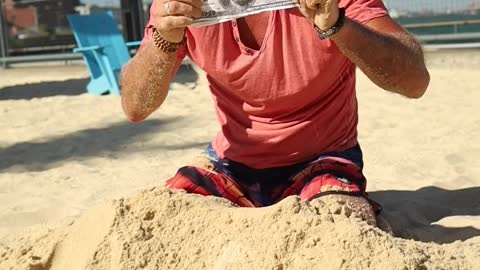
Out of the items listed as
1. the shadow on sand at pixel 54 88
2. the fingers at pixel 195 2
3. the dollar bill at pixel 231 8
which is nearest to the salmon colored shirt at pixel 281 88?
the dollar bill at pixel 231 8

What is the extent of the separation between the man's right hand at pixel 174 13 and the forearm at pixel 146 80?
156 mm

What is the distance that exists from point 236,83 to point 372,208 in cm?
53

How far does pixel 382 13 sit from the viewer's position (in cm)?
185

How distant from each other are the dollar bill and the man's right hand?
62 millimetres

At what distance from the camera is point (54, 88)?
8.13 meters

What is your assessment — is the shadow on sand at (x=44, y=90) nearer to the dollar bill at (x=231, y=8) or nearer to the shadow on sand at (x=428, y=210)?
the shadow on sand at (x=428, y=210)

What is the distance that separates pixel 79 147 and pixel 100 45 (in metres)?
3.26

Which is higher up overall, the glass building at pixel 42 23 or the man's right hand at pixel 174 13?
the man's right hand at pixel 174 13

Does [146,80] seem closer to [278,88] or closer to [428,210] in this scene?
[278,88]

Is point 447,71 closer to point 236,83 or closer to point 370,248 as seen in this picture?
point 236,83

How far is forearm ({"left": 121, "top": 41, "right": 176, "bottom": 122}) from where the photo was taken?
1.87m

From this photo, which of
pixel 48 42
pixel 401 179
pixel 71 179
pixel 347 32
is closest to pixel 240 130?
pixel 347 32

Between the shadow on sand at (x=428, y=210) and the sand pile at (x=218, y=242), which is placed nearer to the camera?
the sand pile at (x=218, y=242)

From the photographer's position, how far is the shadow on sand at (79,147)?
159 inches
